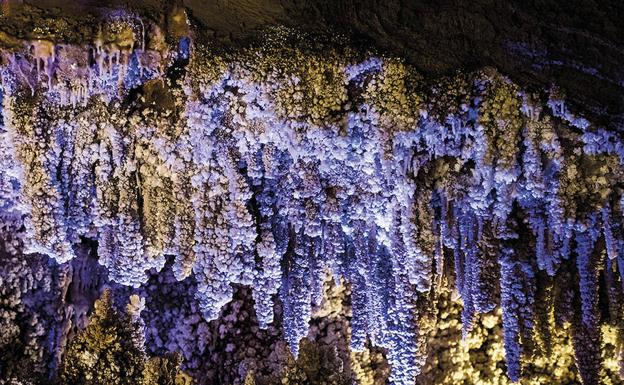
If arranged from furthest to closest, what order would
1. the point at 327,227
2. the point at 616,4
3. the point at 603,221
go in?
1. the point at 327,227
2. the point at 603,221
3. the point at 616,4

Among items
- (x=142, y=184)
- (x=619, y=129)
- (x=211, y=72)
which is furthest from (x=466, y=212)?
(x=142, y=184)

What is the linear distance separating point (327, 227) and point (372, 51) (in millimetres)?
982

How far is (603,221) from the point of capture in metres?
2.93

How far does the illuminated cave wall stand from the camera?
9.03 feet

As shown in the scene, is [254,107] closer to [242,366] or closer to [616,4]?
[616,4]

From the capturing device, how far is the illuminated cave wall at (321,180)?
9.03 feet

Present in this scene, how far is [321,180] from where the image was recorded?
3.08m

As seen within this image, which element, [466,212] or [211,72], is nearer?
[211,72]

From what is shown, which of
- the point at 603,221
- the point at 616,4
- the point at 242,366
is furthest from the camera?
the point at 242,366

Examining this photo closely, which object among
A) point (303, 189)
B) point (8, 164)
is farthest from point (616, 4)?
point (8, 164)

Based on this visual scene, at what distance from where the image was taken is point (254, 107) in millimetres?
2809

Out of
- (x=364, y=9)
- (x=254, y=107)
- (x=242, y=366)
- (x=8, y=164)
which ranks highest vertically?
(x=364, y=9)

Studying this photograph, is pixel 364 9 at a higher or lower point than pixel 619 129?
higher

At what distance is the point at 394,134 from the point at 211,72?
34.7 inches
